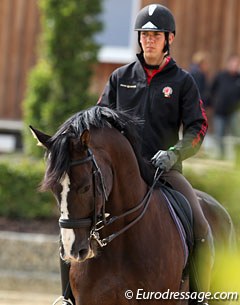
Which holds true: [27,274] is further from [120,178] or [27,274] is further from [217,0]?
[217,0]

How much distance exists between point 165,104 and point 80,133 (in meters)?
1.06

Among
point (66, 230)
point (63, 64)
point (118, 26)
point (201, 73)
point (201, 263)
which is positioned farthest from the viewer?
point (118, 26)

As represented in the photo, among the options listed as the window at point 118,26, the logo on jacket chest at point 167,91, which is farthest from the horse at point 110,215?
the window at point 118,26

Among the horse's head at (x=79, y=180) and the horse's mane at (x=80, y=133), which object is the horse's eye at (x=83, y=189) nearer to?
the horse's head at (x=79, y=180)

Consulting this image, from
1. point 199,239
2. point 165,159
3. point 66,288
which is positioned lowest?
point 66,288

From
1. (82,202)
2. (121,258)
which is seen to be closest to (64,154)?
(82,202)

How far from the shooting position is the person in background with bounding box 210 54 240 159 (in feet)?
48.6

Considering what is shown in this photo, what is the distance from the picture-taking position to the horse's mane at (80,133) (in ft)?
16.5

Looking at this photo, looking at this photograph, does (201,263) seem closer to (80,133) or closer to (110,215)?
(110,215)

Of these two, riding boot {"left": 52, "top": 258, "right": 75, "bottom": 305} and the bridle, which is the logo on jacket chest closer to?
the bridle

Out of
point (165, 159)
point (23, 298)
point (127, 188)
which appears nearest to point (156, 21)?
point (165, 159)

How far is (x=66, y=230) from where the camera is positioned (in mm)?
5008

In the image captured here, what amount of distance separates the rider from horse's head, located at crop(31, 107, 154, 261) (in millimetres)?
775

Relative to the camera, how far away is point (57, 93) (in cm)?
1371
